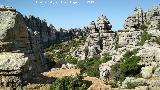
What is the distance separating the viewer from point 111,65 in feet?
153

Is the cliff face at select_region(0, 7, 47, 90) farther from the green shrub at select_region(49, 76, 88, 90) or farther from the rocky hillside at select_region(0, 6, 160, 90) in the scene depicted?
the green shrub at select_region(49, 76, 88, 90)

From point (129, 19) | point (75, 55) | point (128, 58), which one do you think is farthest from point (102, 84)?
point (75, 55)

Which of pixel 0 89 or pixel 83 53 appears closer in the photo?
pixel 0 89

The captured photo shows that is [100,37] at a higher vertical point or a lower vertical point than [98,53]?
higher

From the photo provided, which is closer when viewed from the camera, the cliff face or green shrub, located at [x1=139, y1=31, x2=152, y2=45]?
the cliff face

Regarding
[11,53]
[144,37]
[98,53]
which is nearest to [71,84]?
[11,53]

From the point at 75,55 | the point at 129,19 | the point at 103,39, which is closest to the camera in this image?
the point at 129,19

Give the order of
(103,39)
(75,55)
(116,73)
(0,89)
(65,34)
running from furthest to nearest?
(65,34) → (75,55) → (103,39) → (116,73) → (0,89)

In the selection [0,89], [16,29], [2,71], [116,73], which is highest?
[16,29]

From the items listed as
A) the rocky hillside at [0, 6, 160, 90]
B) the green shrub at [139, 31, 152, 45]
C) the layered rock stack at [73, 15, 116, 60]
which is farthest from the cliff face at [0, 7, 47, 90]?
the layered rock stack at [73, 15, 116, 60]

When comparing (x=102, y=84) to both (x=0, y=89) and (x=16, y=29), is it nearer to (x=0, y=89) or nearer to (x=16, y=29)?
(x=16, y=29)

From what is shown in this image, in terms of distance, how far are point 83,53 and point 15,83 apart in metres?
65.7

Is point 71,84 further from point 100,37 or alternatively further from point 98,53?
point 100,37

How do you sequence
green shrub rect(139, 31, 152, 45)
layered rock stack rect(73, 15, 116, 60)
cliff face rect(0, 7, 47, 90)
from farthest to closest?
layered rock stack rect(73, 15, 116, 60) < green shrub rect(139, 31, 152, 45) < cliff face rect(0, 7, 47, 90)
